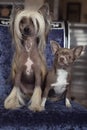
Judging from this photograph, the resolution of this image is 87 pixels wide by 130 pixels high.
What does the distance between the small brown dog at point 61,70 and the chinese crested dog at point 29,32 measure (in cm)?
2

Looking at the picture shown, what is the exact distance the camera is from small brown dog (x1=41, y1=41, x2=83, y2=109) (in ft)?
2.94

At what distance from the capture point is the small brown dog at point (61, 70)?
2.94ft

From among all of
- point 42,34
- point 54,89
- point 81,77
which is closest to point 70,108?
point 54,89

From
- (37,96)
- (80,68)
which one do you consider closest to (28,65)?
(37,96)

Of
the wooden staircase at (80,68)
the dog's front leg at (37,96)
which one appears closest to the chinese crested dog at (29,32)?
the dog's front leg at (37,96)

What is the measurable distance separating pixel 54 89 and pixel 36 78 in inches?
2.3

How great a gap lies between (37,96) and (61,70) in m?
0.09

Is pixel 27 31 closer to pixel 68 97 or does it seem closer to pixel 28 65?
pixel 28 65

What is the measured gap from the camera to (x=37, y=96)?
898 millimetres

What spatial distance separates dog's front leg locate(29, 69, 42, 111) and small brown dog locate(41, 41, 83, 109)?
2 centimetres

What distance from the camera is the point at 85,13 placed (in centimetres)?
520

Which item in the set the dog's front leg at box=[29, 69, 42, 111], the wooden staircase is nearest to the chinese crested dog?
the dog's front leg at box=[29, 69, 42, 111]

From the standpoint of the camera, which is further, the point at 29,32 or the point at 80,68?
the point at 80,68

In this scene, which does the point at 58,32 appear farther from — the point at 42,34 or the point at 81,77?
the point at 81,77
